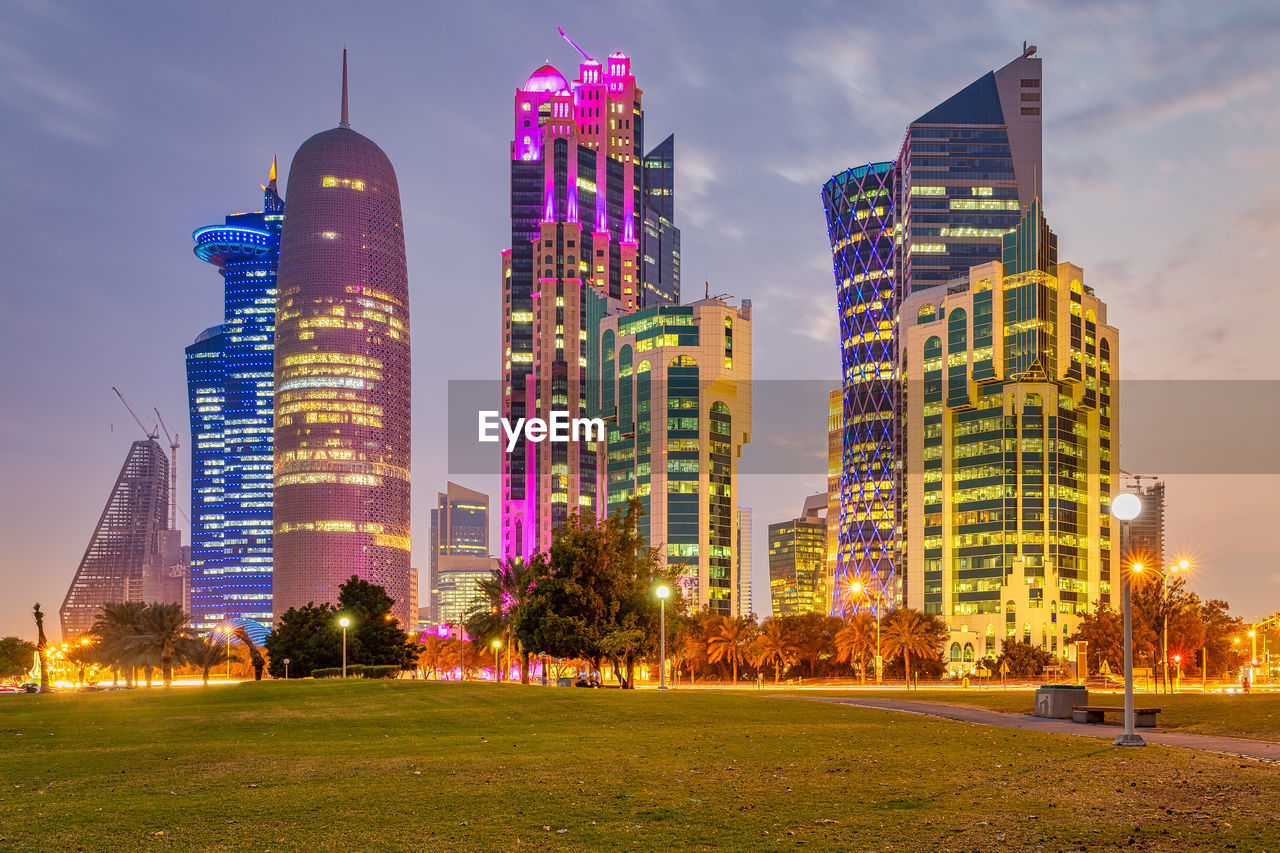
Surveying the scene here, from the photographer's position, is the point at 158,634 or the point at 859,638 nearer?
the point at 158,634

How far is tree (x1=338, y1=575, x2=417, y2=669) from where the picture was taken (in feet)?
346

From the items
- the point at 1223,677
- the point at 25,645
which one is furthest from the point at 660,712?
the point at 25,645

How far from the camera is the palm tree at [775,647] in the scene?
124875mm

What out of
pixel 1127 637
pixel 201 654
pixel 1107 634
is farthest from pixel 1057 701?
pixel 201 654

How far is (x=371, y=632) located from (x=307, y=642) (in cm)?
982

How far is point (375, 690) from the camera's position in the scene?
52.7m

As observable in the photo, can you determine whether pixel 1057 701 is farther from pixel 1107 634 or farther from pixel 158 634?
pixel 158 634

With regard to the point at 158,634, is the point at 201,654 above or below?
below

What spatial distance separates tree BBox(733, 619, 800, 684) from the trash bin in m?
85.1

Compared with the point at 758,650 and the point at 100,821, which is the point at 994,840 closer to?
the point at 100,821

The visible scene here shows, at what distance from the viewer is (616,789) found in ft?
60.2

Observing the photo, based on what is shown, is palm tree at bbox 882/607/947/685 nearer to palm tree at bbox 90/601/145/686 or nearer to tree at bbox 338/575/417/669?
tree at bbox 338/575/417/669

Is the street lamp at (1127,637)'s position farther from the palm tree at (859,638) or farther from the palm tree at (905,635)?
the palm tree at (859,638)

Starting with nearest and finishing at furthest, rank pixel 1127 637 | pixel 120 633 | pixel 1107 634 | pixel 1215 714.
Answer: pixel 1127 637 < pixel 1215 714 < pixel 120 633 < pixel 1107 634
